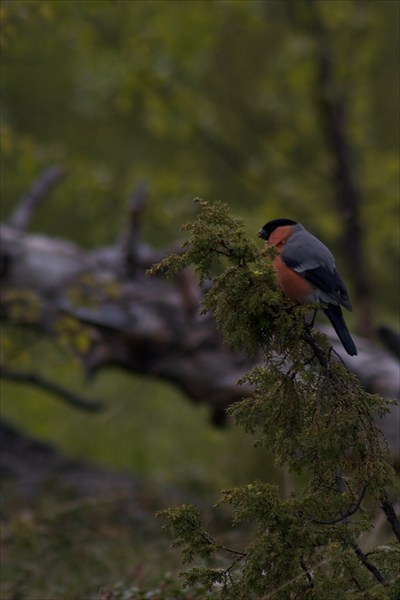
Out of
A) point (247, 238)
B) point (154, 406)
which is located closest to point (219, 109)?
point (154, 406)

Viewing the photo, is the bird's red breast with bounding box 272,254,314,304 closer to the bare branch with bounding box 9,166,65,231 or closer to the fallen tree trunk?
the fallen tree trunk

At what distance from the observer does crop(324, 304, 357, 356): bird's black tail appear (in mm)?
3596

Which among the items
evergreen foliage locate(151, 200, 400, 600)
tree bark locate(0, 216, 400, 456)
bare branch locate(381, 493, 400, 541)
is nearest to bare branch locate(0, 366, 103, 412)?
tree bark locate(0, 216, 400, 456)

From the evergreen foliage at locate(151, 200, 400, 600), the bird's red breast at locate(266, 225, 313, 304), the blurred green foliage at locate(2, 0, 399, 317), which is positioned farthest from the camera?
the blurred green foliage at locate(2, 0, 399, 317)

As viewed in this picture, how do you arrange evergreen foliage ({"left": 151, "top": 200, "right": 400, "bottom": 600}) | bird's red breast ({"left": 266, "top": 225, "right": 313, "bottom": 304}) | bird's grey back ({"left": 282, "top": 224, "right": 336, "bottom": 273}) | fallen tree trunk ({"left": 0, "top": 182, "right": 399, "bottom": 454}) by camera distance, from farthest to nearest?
fallen tree trunk ({"left": 0, "top": 182, "right": 399, "bottom": 454})
bird's grey back ({"left": 282, "top": 224, "right": 336, "bottom": 273})
bird's red breast ({"left": 266, "top": 225, "right": 313, "bottom": 304})
evergreen foliage ({"left": 151, "top": 200, "right": 400, "bottom": 600})

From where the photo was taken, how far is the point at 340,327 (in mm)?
3705

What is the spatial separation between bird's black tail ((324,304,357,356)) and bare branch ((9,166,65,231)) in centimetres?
454

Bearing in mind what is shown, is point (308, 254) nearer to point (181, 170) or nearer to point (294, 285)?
point (294, 285)

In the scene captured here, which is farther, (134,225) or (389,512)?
(134,225)

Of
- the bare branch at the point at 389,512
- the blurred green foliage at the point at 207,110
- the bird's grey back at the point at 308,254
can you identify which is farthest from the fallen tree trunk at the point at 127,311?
the bare branch at the point at 389,512

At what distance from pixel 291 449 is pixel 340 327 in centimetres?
85

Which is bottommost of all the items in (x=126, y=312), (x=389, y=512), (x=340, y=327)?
(x=389, y=512)

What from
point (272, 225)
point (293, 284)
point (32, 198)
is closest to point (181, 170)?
point (32, 198)

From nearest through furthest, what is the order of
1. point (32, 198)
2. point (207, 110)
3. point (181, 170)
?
1. point (32, 198)
2. point (207, 110)
3. point (181, 170)
